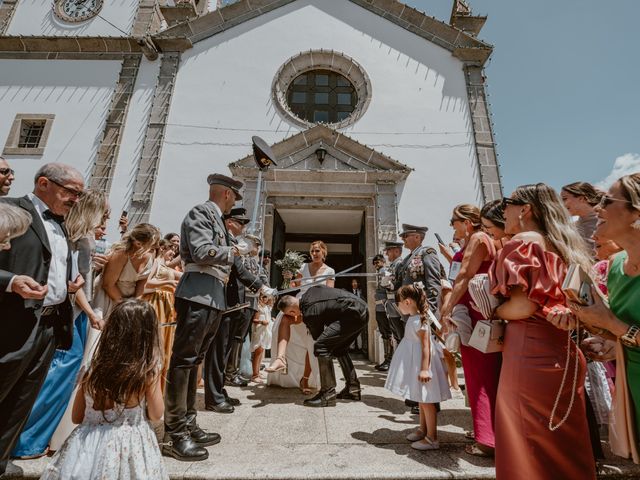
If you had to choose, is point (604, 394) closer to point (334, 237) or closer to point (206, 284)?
point (206, 284)

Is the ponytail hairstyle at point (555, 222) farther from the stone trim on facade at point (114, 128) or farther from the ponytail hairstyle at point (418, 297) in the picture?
the stone trim on facade at point (114, 128)

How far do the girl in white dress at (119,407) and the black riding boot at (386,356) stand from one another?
5.42 metres

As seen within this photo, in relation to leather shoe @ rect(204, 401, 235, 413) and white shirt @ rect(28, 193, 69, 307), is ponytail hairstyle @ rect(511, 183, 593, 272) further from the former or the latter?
leather shoe @ rect(204, 401, 235, 413)

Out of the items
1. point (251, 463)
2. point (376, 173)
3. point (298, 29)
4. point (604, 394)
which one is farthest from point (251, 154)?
point (604, 394)

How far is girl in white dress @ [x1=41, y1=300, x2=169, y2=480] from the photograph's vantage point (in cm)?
172

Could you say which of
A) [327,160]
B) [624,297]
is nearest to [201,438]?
[624,297]

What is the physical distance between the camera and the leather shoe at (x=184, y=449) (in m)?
2.57

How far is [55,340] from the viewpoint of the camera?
2521 mm

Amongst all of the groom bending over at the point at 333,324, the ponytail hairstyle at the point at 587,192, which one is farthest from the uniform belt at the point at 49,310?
the ponytail hairstyle at the point at 587,192

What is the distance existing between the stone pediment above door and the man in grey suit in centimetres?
530

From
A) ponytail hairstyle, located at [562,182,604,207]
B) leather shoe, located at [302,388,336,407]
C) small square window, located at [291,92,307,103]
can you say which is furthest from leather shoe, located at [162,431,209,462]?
small square window, located at [291,92,307,103]

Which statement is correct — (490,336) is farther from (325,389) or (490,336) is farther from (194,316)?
(325,389)

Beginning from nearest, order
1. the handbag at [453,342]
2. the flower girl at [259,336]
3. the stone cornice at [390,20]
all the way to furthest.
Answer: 1. the handbag at [453,342]
2. the flower girl at [259,336]
3. the stone cornice at [390,20]

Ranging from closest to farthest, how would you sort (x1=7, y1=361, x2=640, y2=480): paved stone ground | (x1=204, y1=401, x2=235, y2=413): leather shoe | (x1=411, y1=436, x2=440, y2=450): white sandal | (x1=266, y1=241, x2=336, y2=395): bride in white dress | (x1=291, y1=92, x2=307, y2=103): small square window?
1. (x1=7, y1=361, x2=640, y2=480): paved stone ground
2. (x1=411, y1=436, x2=440, y2=450): white sandal
3. (x1=204, y1=401, x2=235, y2=413): leather shoe
4. (x1=266, y1=241, x2=336, y2=395): bride in white dress
5. (x1=291, y1=92, x2=307, y2=103): small square window
